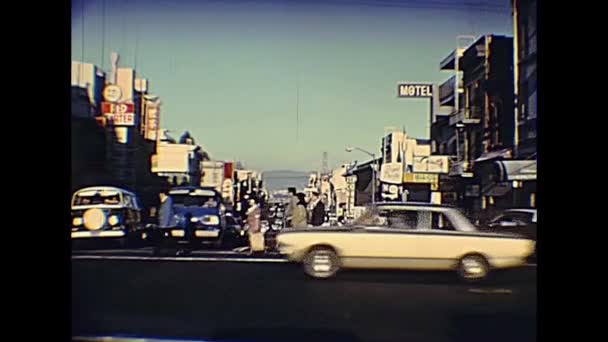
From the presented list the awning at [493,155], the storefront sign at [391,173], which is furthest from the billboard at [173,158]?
the awning at [493,155]

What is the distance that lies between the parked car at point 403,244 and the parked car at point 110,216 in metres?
0.88

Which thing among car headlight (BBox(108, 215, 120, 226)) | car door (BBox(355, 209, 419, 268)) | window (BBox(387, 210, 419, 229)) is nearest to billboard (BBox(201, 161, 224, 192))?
car headlight (BBox(108, 215, 120, 226))

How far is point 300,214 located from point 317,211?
3.9 inches

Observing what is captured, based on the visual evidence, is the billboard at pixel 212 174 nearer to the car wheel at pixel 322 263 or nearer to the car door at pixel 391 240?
the car wheel at pixel 322 263

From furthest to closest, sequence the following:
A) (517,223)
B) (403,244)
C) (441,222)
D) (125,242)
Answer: (125,242)
(403,244)
(441,222)
(517,223)

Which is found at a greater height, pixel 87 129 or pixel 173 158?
pixel 87 129

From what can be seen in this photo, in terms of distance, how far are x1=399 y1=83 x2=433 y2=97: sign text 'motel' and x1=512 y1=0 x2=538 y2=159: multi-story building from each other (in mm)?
490

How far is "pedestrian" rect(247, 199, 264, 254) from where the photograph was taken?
4.18 m

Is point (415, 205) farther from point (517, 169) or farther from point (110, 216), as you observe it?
point (110, 216)

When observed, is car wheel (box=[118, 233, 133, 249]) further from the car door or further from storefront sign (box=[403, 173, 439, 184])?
storefront sign (box=[403, 173, 439, 184])

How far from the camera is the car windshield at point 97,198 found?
4020 mm

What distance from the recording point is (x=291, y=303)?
423 centimetres

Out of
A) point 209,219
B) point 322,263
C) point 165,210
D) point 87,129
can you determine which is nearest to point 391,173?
point 322,263
